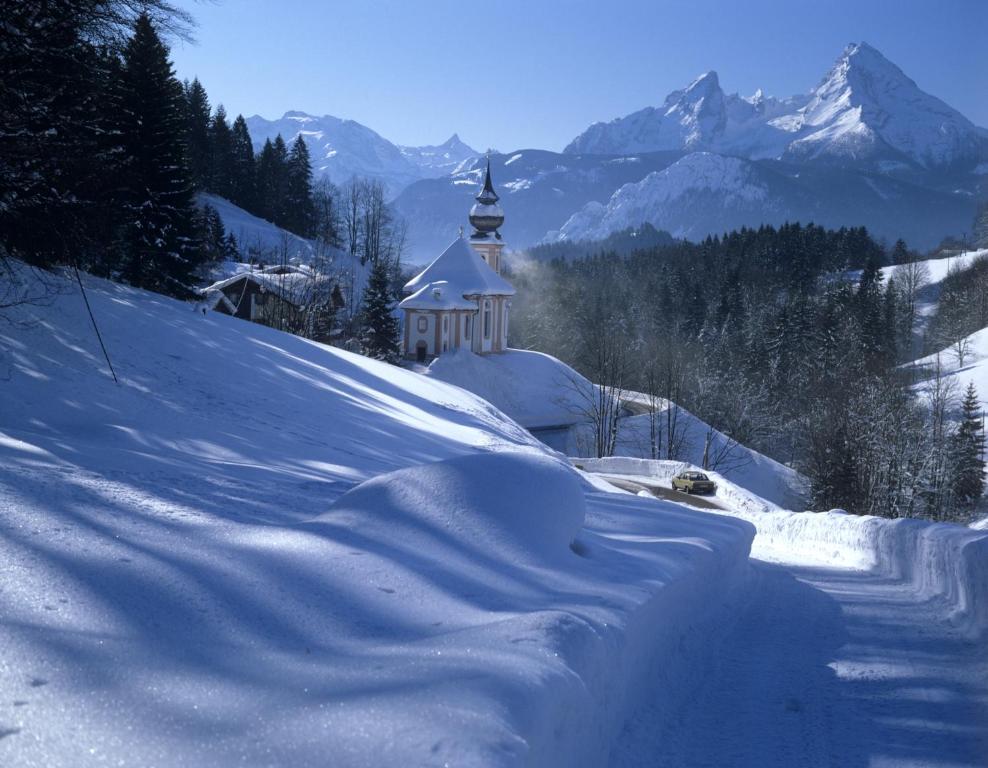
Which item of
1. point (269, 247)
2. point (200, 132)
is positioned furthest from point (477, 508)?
point (200, 132)

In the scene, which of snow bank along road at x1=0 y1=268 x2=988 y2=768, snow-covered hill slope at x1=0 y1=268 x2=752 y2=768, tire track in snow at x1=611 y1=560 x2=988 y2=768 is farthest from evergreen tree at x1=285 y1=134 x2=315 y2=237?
tire track in snow at x1=611 y1=560 x2=988 y2=768

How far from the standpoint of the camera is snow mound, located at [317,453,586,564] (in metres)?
5.55

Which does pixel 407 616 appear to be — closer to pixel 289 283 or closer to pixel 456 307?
pixel 456 307

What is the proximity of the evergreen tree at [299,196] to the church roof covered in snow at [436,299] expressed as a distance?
41.7 meters

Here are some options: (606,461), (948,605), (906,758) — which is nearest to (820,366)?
(606,461)

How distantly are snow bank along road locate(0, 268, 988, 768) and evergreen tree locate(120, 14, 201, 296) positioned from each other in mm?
14422

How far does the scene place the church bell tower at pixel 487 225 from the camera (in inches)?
1960

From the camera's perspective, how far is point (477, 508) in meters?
5.85

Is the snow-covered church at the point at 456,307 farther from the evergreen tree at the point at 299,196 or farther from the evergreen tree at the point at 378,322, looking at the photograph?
the evergreen tree at the point at 299,196

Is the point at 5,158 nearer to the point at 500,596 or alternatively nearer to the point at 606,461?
the point at 500,596

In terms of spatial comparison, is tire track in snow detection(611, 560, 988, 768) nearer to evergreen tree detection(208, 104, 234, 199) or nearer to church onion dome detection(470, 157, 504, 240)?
church onion dome detection(470, 157, 504, 240)

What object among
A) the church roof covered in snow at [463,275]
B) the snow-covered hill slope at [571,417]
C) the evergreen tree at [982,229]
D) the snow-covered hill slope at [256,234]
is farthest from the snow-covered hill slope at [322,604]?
the evergreen tree at [982,229]

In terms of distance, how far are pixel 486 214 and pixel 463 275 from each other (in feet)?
21.7

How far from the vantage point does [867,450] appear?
Result: 3148cm
